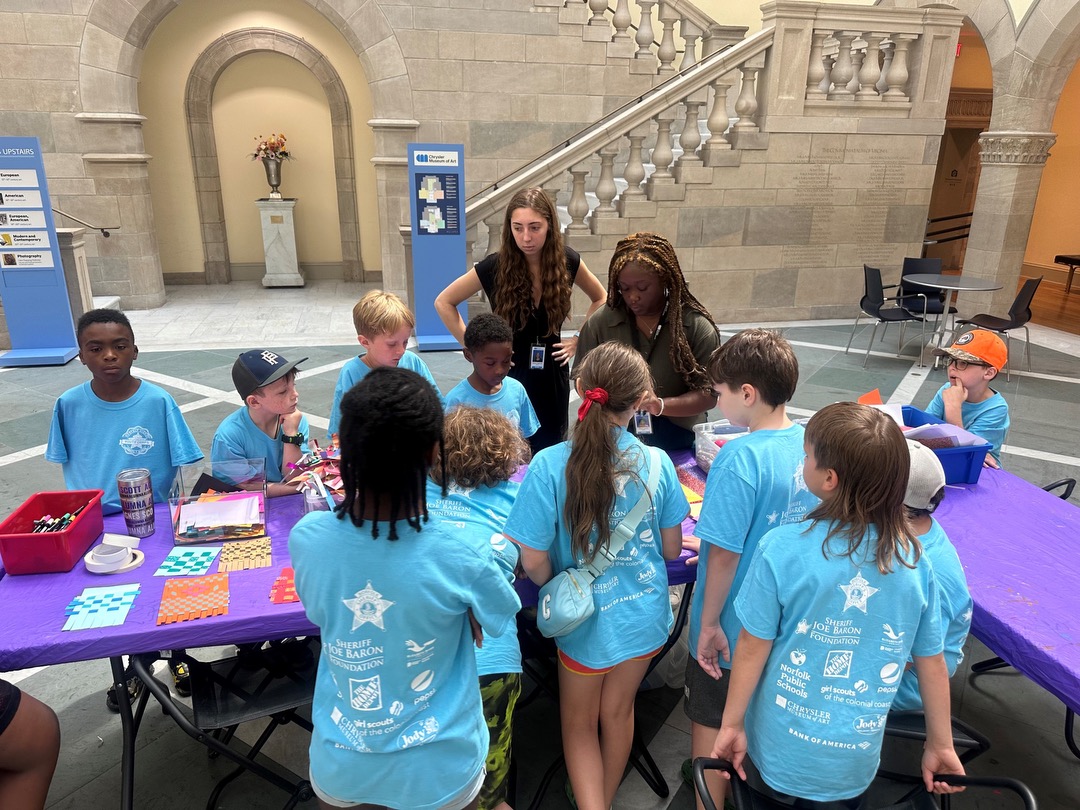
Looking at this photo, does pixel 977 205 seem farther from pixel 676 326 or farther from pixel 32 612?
pixel 32 612

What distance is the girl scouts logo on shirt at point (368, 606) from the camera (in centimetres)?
155

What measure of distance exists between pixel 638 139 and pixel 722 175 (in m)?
1.19

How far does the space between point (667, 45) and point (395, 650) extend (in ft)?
37.6

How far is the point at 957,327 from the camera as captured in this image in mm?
8172

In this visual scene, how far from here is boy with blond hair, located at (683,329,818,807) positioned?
2.09m

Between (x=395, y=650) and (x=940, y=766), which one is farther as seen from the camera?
(x=940, y=766)

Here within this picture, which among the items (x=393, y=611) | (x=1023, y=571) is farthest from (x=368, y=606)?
(x=1023, y=571)

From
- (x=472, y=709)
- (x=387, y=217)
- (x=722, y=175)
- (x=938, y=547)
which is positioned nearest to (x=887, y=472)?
(x=938, y=547)

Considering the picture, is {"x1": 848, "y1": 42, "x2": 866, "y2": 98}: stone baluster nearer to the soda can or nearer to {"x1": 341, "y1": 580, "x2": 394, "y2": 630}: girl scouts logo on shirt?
the soda can

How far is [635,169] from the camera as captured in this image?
8.83 m

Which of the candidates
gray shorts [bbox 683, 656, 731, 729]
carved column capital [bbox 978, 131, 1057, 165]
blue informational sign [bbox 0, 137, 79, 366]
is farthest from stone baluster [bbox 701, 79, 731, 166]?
gray shorts [bbox 683, 656, 731, 729]

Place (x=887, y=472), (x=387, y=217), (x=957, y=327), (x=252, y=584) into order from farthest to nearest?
(x=387, y=217)
(x=957, y=327)
(x=252, y=584)
(x=887, y=472)

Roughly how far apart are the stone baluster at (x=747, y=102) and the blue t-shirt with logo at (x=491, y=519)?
7.96 meters

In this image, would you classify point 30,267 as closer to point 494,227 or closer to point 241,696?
point 494,227
